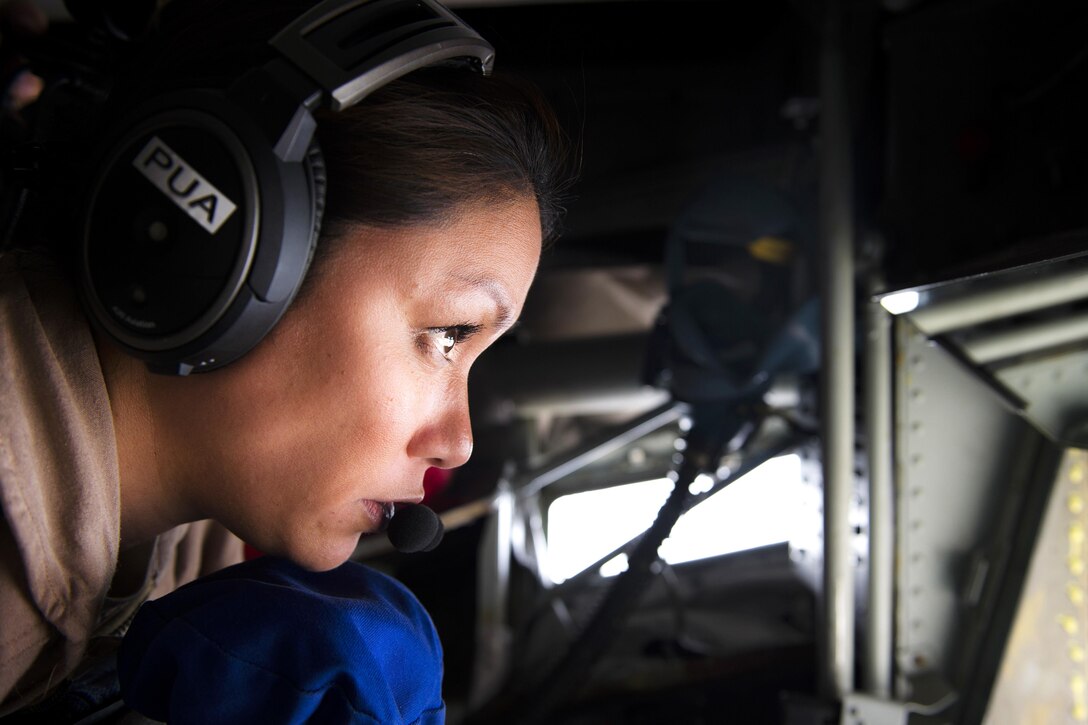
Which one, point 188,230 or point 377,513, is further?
point 377,513

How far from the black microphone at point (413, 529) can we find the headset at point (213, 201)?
7.7 inches

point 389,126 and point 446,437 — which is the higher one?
point 389,126

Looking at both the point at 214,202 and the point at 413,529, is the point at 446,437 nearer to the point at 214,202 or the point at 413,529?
the point at 413,529

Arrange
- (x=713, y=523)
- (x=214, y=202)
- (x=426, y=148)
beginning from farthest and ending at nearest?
(x=713, y=523) → (x=426, y=148) → (x=214, y=202)

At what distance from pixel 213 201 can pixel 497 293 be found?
0.21m

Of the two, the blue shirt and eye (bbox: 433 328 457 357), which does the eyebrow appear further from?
the blue shirt

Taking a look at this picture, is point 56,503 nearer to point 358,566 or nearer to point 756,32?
point 358,566

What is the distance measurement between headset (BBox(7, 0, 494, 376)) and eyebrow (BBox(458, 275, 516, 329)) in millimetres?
129

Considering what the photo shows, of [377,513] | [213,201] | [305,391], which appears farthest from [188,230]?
[377,513]

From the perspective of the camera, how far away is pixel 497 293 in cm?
60

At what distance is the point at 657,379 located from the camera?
4.81 feet

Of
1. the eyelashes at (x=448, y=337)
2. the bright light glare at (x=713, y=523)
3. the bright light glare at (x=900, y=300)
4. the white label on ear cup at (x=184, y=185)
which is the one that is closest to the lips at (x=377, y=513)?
the eyelashes at (x=448, y=337)

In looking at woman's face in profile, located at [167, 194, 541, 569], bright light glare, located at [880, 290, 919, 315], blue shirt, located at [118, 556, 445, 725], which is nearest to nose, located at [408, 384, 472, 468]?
woman's face in profile, located at [167, 194, 541, 569]

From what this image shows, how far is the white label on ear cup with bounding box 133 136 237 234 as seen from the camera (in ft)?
1.55
